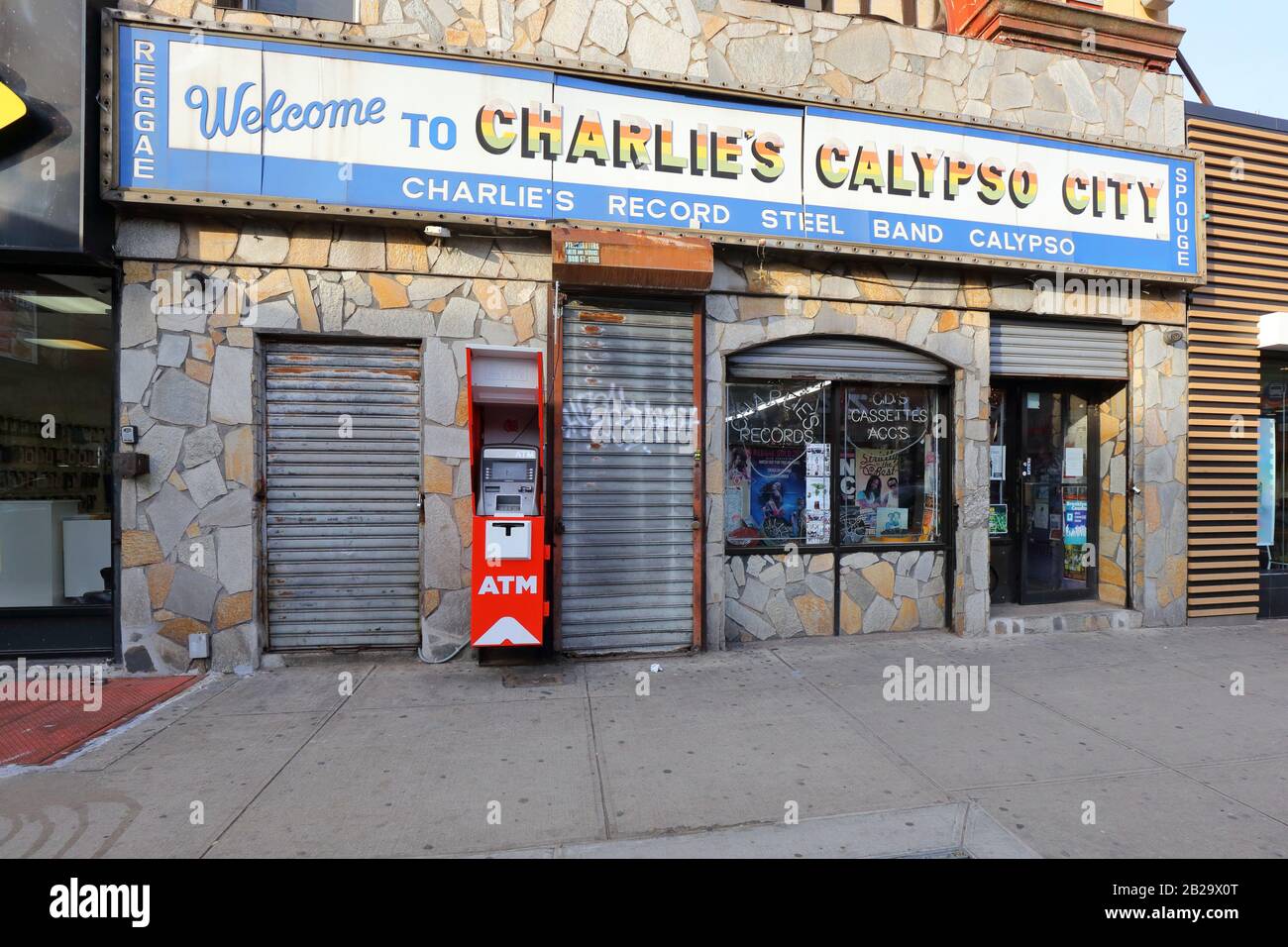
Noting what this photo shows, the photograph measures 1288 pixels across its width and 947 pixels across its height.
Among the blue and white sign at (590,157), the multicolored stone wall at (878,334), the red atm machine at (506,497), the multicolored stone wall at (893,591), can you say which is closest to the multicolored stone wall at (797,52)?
the blue and white sign at (590,157)

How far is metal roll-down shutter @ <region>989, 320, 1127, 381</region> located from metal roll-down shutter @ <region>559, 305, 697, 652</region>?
3518mm

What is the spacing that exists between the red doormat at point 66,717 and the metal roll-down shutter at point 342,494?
88 centimetres

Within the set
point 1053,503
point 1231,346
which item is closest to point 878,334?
point 1053,503

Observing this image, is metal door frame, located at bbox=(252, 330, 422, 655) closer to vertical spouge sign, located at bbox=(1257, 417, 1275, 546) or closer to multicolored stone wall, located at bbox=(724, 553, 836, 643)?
multicolored stone wall, located at bbox=(724, 553, 836, 643)

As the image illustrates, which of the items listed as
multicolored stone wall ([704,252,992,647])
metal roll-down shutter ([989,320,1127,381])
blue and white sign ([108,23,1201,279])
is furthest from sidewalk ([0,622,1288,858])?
blue and white sign ([108,23,1201,279])

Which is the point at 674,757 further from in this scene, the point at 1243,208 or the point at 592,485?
the point at 1243,208

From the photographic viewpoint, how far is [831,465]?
6578 millimetres

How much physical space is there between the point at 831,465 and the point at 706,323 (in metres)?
1.95

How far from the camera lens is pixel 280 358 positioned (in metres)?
5.50

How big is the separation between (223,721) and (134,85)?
192 inches

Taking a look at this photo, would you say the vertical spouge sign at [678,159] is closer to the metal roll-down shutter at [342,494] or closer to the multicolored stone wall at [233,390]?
the multicolored stone wall at [233,390]

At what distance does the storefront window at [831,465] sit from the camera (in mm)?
6418

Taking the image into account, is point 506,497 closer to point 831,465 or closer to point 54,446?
point 831,465

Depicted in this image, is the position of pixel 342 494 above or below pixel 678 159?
below
